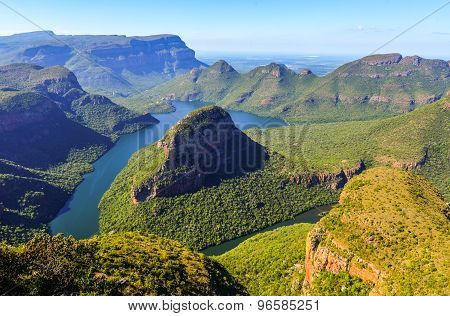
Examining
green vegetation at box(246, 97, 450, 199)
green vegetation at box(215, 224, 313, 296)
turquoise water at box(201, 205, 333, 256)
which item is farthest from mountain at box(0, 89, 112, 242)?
green vegetation at box(246, 97, 450, 199)

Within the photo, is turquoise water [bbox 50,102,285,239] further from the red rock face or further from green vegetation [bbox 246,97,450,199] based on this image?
green vegetation [bbox 246,97,450,199]

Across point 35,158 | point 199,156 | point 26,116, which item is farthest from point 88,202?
point 26,116

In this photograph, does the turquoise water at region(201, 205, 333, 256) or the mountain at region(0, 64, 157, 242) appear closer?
the turquoise water at region(201, 205, 333, 256)

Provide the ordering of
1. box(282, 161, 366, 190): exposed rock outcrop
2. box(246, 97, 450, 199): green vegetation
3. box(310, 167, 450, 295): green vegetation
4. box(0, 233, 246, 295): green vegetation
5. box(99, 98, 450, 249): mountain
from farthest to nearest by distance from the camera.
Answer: box(246, 97, 450, 199): green vegetation, box(282, 161, 366, 190): exposed rock outcrop, box(99, 98, 450, 249): mountain, box(310, 167, 450, 295): green vegetation, box(0, 233, 246, 295): green vegetation

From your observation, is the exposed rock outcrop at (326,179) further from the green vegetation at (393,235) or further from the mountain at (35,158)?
the mountain at (35,158)

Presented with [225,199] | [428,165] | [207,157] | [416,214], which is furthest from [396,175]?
[428,165]

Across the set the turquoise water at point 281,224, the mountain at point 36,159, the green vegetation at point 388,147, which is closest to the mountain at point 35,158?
the mountain at point 36,159

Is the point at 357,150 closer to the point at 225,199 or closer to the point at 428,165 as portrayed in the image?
the point at 428,165
